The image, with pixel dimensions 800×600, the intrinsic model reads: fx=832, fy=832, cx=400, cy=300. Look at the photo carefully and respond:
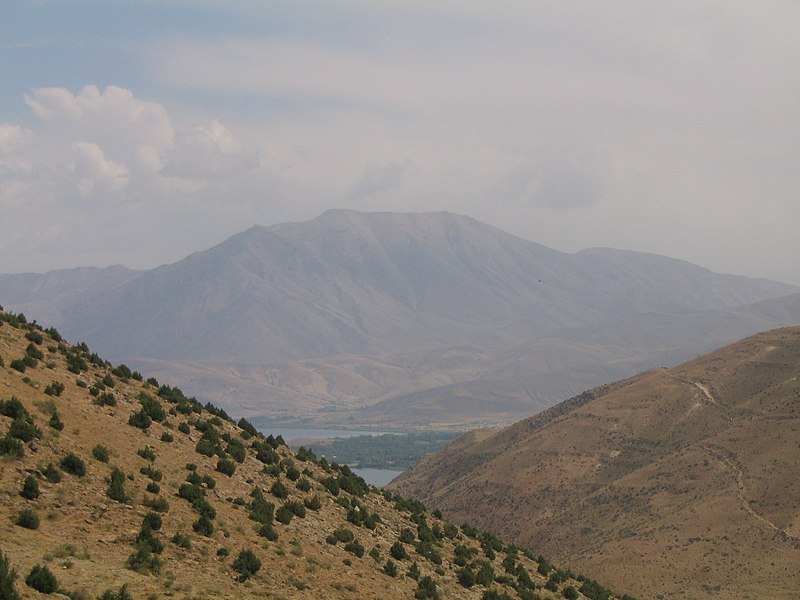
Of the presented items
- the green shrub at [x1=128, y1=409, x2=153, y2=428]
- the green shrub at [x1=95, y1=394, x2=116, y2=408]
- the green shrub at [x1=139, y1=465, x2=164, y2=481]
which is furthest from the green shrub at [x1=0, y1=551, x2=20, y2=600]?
the green shrub at [x1=95, y1=394, x2=116, y2=408]

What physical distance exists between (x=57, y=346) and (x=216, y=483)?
12.5 meters

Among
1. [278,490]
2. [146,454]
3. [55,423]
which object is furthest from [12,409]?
[278,490]

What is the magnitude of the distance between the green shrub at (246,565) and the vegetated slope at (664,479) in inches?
2078

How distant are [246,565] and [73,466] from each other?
20.3ft

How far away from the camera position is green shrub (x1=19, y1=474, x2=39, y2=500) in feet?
74.5

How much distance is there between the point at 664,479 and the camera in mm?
96500

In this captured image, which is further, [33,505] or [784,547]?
[784,547]

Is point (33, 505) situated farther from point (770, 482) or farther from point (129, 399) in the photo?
point (770, 482)

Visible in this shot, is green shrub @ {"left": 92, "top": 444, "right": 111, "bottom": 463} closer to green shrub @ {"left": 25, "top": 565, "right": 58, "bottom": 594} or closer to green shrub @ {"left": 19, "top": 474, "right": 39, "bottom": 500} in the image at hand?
green shrub @ {"left": 19, "top": 474, "right": 39, "bottom": 500}

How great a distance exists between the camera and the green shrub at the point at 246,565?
937 inches

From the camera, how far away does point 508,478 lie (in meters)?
114

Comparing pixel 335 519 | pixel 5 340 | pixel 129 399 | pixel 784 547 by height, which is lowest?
pixel 784 547

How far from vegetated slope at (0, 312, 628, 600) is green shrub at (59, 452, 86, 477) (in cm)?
3

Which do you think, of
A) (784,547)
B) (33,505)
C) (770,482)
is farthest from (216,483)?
(770,482)
